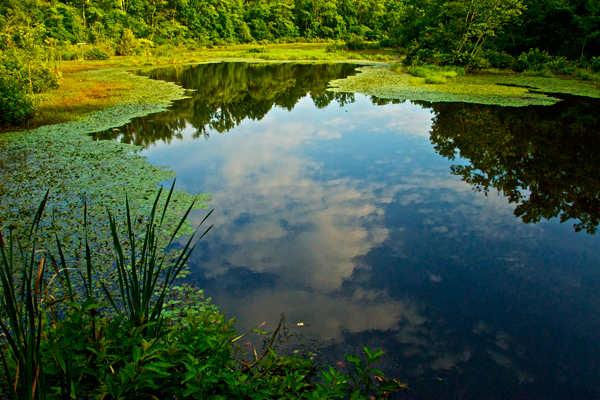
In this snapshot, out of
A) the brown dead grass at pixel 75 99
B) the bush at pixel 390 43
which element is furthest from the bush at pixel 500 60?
the brown dead grass at pixel 75 99

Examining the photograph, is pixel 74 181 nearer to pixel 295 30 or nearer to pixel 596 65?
pixel 596 65

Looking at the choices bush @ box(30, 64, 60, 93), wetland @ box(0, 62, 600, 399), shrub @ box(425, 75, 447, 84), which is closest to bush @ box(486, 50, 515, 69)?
shrub @ box(425, 75, 447, 84)

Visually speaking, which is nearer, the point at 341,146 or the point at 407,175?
the point at 407,175

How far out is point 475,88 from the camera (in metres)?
13.9

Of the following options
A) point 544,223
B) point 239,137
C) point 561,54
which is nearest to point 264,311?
point 544,223

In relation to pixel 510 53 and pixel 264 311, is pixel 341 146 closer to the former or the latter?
pixel 264 311

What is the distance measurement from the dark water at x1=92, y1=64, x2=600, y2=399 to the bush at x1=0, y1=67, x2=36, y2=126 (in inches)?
83.0

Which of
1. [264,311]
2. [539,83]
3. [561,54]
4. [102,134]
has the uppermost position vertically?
[561,54]

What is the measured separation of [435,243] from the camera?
435 cm

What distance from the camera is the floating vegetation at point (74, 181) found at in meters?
4.38

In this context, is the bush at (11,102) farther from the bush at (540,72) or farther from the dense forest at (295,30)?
the bush at (540,72)

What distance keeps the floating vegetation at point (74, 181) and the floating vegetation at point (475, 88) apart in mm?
8826

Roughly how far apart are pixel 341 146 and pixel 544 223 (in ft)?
14.0

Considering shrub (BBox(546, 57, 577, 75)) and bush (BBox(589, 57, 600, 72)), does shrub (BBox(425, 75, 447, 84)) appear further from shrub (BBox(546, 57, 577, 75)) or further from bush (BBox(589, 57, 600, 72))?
bush (BBox(589, 57, 600, 72))
